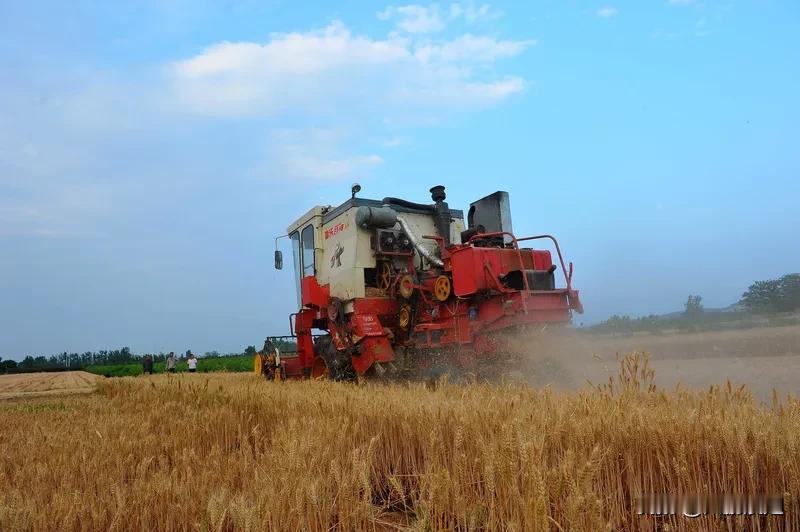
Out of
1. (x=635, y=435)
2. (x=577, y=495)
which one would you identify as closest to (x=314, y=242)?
(x=635, y=435)

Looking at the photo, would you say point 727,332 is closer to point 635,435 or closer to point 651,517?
point 635,435

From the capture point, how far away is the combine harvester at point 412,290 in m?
6.80

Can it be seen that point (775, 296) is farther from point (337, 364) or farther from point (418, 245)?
point (337, 364)

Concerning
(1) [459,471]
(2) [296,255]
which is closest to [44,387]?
(2) [296,255]

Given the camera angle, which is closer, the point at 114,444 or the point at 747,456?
the point at 747,456

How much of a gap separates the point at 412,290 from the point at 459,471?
574cm

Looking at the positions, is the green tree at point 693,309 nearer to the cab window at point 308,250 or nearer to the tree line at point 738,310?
the tree line at point 738,310

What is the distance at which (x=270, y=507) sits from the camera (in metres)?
2.03

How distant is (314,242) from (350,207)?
5.18 ft

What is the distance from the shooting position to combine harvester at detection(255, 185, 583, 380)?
6.80 metres

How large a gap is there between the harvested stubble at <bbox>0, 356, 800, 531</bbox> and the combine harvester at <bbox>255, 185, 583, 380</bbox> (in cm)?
296

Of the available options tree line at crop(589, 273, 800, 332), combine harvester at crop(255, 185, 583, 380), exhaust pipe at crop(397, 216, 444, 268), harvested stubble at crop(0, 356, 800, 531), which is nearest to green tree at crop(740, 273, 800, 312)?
tree line at crop(589, 273, 800, 332)

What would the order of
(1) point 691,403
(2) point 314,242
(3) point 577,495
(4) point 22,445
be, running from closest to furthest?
(3) point 577,495
(1) point 691,403
(4) point 22,445
(2) point 314,242

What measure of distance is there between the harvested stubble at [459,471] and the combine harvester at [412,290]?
2963 millimetres
